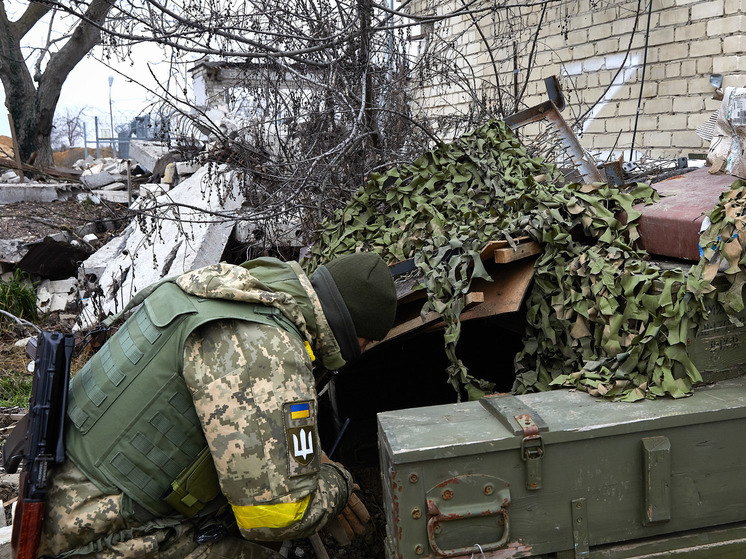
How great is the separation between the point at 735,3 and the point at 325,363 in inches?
189

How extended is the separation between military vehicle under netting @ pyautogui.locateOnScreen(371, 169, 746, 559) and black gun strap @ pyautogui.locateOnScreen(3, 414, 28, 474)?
43.6 inches

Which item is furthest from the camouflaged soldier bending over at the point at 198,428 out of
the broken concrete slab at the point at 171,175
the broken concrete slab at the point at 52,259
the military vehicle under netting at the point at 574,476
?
the broken concrete slab at the point at 171,175

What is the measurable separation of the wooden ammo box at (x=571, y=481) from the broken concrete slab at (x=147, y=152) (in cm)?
864

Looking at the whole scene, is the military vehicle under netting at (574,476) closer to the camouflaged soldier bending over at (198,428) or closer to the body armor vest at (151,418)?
the camouflaged soldier bending over at (198,428)

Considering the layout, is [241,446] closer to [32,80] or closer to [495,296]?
[495,296]

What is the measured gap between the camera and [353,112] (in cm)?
400

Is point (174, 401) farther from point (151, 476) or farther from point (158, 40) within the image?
point (158, 40)

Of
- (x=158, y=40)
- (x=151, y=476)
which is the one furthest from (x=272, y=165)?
(x=151, y=476)

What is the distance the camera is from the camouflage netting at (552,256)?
204 centimetres

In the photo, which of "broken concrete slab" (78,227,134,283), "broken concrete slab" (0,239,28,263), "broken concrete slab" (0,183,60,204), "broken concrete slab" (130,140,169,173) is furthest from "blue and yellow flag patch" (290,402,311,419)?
"broken concrete slab" (0,183,60,204)

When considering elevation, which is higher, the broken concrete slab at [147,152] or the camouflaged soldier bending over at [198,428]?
the broken concrete slab at [147,152]

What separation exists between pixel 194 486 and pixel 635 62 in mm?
5662

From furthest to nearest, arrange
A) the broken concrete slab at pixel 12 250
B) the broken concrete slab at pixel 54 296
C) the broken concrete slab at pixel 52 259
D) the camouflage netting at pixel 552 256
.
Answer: the broken concrete slab at pixel 12 250
the broken concrete slab at pixel 52 259
the broken concrete slab at pixel 54 296
the camouflage netting at pixel 552 256

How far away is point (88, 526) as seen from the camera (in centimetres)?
189
